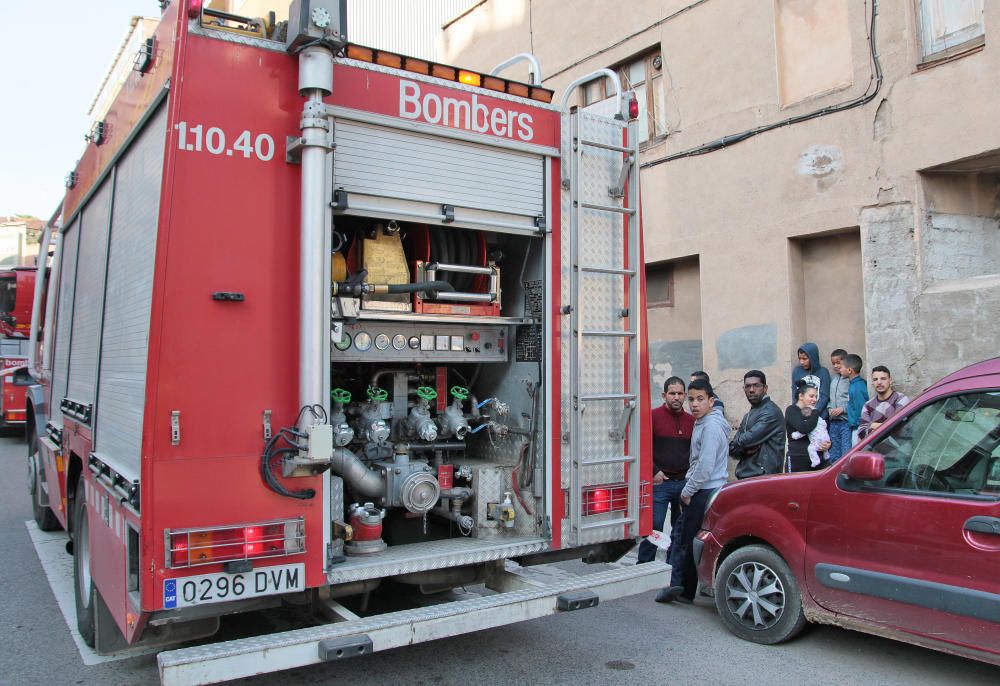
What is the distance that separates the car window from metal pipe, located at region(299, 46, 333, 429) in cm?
328

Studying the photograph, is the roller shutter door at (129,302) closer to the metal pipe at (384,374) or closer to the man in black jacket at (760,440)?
the metal pipe at (384,374)

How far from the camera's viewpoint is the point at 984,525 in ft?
13.8

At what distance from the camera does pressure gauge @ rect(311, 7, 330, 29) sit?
3.97 m

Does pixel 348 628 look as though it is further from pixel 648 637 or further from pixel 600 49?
pixel 600 49

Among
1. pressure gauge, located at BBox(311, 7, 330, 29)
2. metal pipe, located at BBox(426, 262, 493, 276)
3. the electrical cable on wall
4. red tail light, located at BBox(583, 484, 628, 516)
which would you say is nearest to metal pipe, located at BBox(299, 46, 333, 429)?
pressure gauge, located at BBox(311, 7, 330, 29)

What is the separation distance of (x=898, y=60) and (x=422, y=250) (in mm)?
6884

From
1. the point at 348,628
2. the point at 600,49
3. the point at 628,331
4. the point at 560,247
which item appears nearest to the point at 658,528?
the point at 628,331

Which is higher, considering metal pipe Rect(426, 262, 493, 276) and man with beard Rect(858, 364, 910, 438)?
metal pipe Rect(426, 262, 493, 276)

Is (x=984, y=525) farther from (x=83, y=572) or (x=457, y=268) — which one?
(x=83, y=572)

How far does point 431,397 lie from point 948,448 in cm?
304

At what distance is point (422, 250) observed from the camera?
5.20m

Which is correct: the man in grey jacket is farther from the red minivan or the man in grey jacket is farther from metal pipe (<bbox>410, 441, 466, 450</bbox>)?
metal pipe (<bbox>410, 441, 466, 450</bbox>)

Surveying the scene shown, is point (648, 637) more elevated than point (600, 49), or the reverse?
point (600, 49)

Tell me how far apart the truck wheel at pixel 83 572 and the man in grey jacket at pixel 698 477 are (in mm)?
4037
